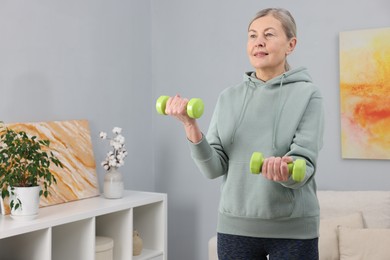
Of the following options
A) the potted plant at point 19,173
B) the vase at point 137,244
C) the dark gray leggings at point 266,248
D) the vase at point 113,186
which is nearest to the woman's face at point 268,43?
the dark gray leggings at point 266,248

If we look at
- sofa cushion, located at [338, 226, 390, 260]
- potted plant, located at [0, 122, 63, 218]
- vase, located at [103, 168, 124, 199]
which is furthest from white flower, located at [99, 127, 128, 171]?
sofa cushion, located at [338, 226, 390, 260]

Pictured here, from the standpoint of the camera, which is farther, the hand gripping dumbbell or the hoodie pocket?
the hoodie pocket

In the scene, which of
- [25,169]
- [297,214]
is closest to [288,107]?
[297,214]

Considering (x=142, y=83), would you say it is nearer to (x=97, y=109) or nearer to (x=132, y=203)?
(x=97, y=109)

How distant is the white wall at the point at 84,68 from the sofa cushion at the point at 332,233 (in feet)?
4.45

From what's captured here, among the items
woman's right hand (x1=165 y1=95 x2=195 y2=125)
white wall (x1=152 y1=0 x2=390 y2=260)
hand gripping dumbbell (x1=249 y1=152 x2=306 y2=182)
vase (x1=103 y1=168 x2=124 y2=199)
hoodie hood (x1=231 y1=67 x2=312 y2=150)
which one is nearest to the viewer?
hand gripping dumbbell (x1=249 y1=152 x2=306 y2=182)

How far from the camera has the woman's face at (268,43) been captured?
1.49m

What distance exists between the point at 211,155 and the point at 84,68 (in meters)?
1.82

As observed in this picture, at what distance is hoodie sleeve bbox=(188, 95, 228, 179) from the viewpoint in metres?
1.45

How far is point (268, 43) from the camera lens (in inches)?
58.7

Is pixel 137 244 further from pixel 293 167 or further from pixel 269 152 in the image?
pixel 293 167

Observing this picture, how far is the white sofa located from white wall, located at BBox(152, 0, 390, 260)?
0.70 ft

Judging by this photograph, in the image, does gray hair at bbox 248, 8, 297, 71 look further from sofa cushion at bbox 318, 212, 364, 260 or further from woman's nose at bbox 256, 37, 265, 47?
sofa cushion at bbox 318, 212, 364, 260

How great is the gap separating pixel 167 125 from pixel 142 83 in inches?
13.0
